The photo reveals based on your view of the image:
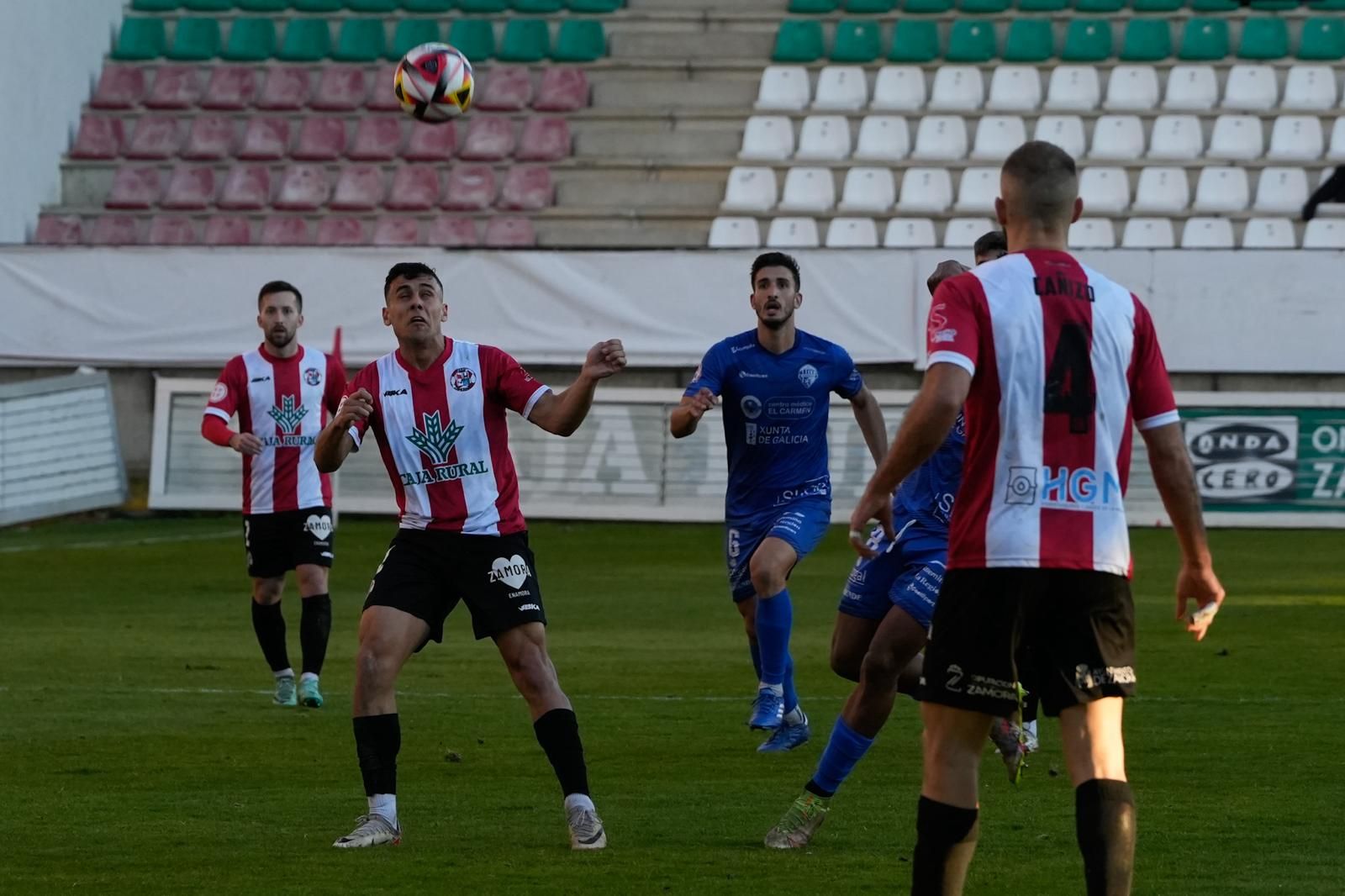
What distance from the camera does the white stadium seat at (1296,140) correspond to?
25500 mm

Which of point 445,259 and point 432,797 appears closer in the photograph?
point 432,797

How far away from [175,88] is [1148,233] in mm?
13322

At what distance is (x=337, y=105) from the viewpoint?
92.9 ft

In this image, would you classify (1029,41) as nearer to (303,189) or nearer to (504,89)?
(504,89)

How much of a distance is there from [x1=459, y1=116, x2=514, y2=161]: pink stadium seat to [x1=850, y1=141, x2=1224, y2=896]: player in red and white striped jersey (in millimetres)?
22914

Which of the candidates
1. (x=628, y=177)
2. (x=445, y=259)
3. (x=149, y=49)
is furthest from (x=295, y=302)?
(x=149, y=49)

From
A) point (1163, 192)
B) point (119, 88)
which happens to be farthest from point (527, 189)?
point (1163, 192)

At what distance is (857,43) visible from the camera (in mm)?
27875

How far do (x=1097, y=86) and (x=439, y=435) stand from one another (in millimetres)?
20962

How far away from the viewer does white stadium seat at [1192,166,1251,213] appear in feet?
82.6

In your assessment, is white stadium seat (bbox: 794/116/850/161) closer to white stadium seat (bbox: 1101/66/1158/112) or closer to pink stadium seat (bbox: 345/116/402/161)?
white stadium seat (bbox: 1101/66/1158/112)

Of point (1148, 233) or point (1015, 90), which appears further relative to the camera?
point (1015, 90)

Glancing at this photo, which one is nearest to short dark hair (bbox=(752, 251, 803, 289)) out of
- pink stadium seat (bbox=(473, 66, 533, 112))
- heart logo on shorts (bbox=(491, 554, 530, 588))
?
heart logo on shorts (bbox=(491, 554, 530, 588))

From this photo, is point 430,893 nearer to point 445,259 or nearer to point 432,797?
point 432,797
